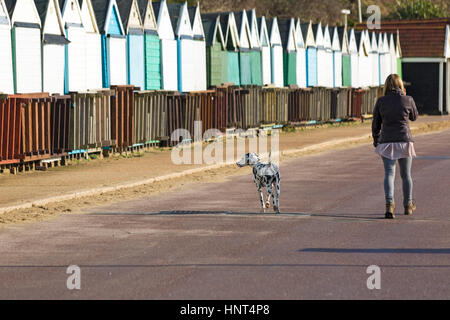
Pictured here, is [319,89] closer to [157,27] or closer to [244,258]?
[157,27]

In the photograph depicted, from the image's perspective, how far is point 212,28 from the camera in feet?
109

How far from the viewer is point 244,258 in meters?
10.7

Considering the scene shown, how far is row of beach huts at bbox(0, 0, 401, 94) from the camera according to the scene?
21.7 m

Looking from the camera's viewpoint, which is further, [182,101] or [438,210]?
[182,101]

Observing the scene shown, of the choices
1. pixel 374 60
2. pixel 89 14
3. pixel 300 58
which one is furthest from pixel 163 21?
pixel 374 60

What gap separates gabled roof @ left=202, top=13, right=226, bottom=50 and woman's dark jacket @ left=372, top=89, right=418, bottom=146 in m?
18.8

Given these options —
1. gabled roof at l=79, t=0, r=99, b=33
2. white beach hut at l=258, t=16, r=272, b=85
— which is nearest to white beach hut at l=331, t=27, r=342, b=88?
white beach hut at l=258, t=16, r=272, b=85

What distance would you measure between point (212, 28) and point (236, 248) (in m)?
22.4

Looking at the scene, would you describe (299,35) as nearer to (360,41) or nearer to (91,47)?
(360,41)

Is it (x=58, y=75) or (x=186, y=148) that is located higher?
(x=58, y=75)

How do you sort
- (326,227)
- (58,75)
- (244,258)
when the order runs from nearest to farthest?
(244,258), (326,227), (58,75)
